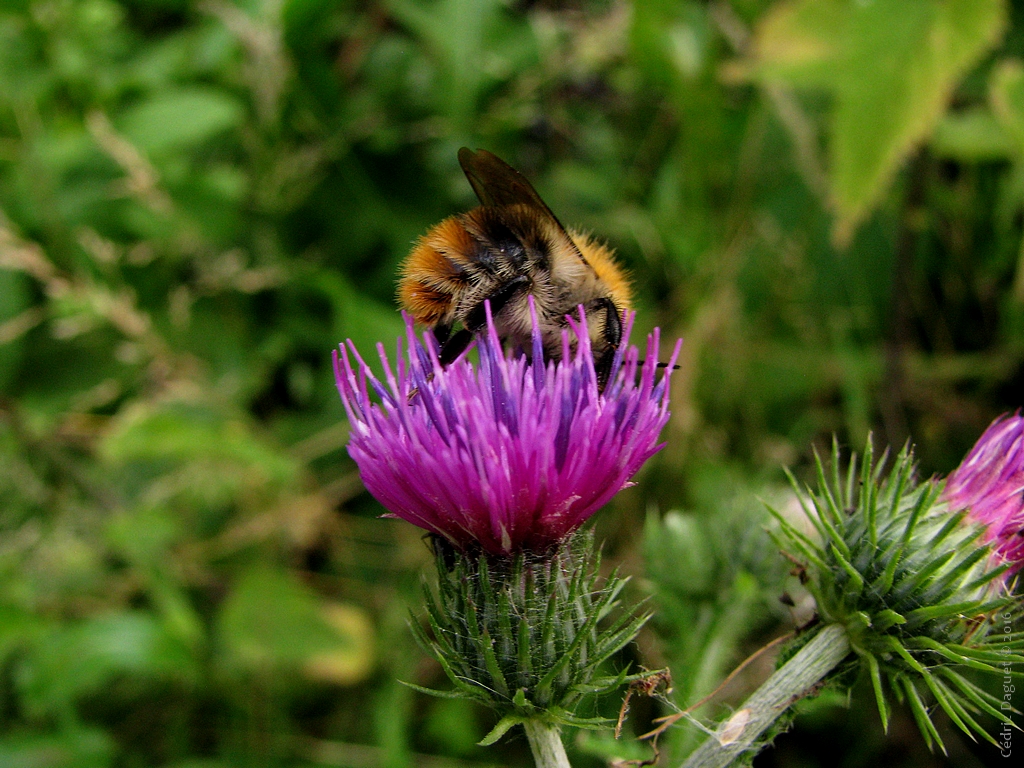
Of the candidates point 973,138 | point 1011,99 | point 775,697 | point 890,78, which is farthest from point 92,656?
point 973,138

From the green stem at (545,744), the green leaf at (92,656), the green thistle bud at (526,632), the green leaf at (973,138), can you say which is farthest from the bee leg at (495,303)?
the green leaf at (973,138)

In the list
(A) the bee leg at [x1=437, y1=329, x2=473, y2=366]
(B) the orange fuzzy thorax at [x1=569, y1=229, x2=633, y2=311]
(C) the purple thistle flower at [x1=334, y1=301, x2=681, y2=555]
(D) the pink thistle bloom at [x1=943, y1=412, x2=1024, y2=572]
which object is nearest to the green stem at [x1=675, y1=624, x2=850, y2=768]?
(D) the pink thistle bloom at [x1=943, y1=412, x2=1024, y2=572]

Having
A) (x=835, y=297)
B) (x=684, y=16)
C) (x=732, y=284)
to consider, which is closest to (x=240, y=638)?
(x=732, y=284)

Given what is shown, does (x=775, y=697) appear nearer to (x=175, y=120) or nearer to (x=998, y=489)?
(x=998, y=489)

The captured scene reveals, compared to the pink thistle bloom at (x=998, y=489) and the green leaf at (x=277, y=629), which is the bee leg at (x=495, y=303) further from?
the green leaf at (x=277, y=629)

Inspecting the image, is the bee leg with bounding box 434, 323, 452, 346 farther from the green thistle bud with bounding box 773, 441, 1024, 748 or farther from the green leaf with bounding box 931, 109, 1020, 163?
the green leaf with bounding box 931, 109, 1020, 163
